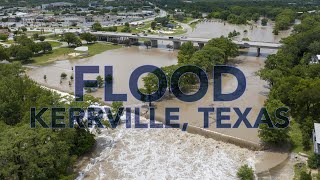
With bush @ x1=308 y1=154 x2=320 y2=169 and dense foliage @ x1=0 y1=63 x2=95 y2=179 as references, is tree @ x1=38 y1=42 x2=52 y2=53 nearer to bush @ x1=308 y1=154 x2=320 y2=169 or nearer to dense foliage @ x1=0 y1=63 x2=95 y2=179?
dense foliage @ x1=0 y1=63 x2=95 y2=179

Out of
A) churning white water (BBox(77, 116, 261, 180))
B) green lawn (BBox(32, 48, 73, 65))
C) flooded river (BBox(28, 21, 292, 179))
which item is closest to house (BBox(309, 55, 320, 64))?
flooded river (BBox(28, 21, 292, 179))

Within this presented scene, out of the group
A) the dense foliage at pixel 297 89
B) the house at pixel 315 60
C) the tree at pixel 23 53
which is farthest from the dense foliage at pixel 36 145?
the tree at pixel 23 53

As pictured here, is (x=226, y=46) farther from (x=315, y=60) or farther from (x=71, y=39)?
(x=71, y=39)

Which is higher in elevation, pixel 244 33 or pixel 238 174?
pixel 244 33

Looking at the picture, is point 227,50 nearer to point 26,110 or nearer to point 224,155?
point 224,155

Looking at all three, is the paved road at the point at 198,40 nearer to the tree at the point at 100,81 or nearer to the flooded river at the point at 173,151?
the flooded river at the point at 173,151

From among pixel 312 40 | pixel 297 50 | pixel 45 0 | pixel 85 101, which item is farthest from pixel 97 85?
pixel 45 0

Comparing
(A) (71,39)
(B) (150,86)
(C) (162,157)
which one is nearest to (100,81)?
(B) (150,86)
